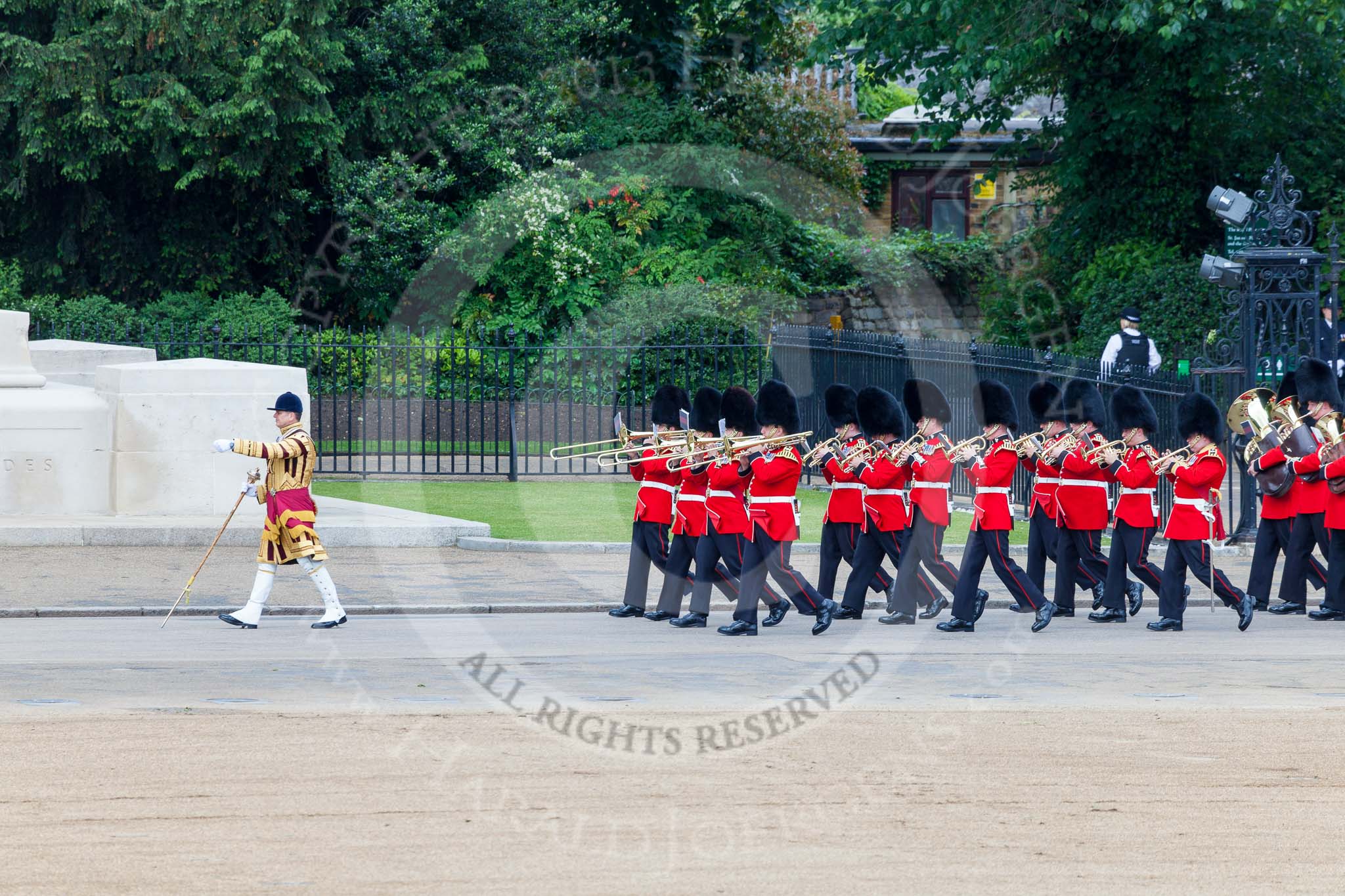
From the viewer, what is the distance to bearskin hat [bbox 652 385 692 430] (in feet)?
39.3

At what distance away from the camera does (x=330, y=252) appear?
27625 millimetres

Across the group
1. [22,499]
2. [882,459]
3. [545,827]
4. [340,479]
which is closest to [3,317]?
[22,499]

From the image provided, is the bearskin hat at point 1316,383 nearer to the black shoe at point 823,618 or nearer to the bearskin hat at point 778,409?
the bearskin hat at point 778,409

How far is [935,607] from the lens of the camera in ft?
37.9

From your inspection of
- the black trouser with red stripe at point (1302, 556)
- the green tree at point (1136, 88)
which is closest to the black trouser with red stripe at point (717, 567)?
the black trouser with red stripe at point (1302, 556)

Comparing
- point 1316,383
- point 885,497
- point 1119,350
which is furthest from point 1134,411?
point 1119,350

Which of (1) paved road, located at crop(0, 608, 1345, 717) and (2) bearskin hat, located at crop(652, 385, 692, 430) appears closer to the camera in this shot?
(1) paved road, located at crop(0, 608, 1345, 717)

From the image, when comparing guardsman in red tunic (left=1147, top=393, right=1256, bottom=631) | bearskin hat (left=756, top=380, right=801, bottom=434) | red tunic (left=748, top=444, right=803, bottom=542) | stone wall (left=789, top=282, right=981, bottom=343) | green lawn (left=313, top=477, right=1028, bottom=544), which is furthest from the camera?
stone wall (left=789, top=282, right=981, bottom=343)

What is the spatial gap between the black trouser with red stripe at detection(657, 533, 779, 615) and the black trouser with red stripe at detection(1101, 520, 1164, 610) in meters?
2.23

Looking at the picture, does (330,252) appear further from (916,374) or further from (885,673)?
(885,673)

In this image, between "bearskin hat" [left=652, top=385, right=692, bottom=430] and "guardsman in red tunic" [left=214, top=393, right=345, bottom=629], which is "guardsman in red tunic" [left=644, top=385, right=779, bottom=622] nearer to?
"bearskin hat" [left=652, top=385, right=692, bottom=430]

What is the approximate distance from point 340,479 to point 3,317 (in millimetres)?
4860

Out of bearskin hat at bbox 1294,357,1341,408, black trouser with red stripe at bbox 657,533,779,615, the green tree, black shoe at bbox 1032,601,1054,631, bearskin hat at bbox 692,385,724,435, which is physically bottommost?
black shoe at bbox 1032,601,1054,631

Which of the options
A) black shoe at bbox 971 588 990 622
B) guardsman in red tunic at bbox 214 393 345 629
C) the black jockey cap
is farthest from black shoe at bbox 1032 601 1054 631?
the black jockey cap
